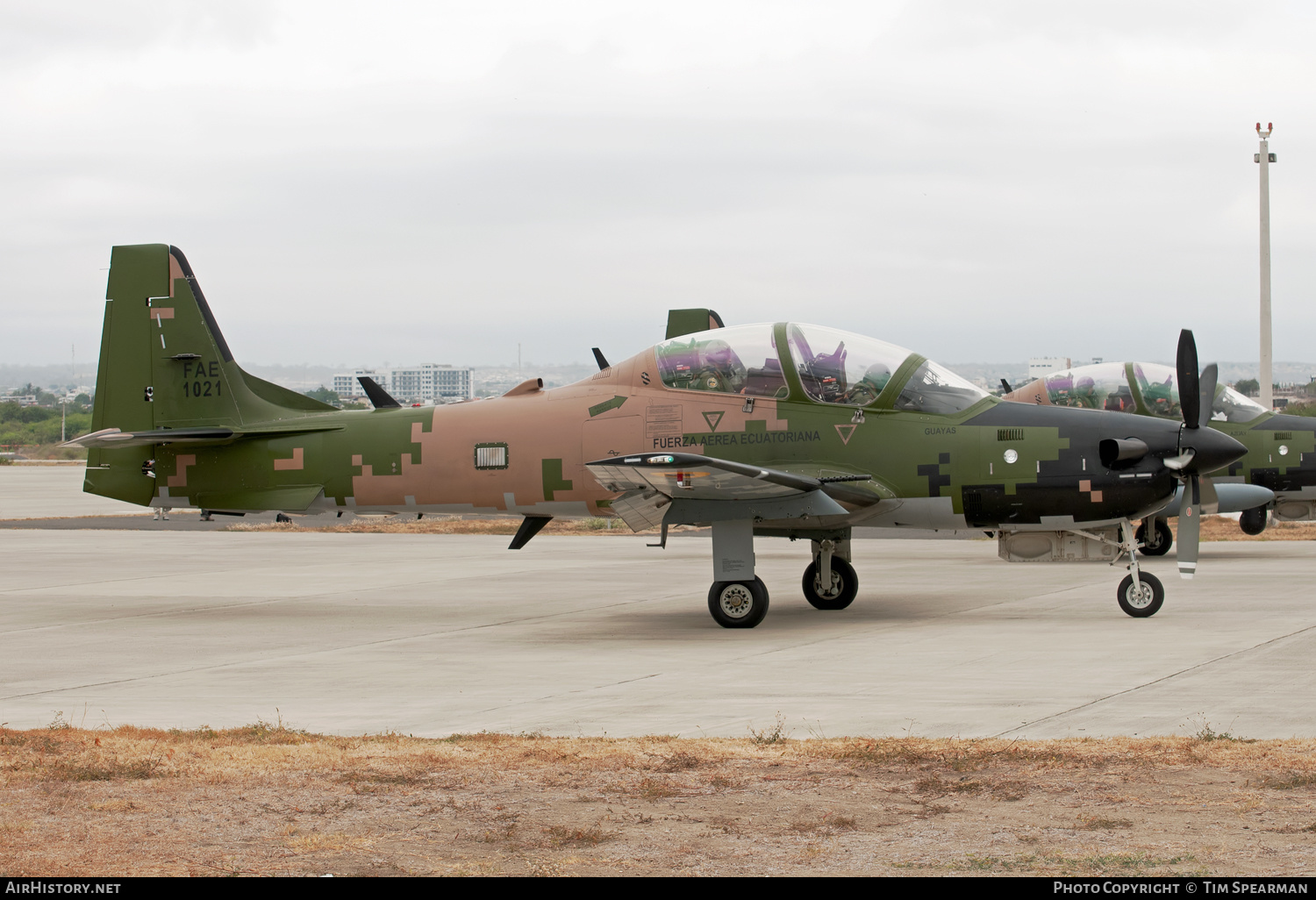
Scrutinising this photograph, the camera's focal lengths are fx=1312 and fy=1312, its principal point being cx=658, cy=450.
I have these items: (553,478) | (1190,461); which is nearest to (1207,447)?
(1190,461)

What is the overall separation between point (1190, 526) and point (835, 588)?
13.2 feet

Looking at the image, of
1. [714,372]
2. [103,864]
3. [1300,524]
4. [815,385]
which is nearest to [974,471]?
[815,385]

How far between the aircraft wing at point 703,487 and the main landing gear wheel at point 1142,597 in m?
2.97

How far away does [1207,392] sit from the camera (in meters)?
13.8

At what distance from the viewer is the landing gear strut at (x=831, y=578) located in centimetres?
1541

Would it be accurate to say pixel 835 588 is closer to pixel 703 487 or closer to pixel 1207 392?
pixel 703 487

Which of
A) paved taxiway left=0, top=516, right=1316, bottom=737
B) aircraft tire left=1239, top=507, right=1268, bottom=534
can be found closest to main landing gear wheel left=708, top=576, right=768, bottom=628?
paved taxiway left=0, top=516, right=1316, bottom=737

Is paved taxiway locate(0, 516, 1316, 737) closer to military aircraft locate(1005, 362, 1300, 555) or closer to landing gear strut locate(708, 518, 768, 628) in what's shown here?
landing gear strut locate(708, 518, 768, 628)

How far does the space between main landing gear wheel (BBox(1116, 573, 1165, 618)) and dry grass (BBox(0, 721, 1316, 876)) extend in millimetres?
6108

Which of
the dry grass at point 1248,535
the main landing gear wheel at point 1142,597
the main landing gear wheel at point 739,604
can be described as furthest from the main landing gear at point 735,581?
the dry grass at point 1248,535

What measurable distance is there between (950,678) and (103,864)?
6.59m

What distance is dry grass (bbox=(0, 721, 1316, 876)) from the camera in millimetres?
5332
